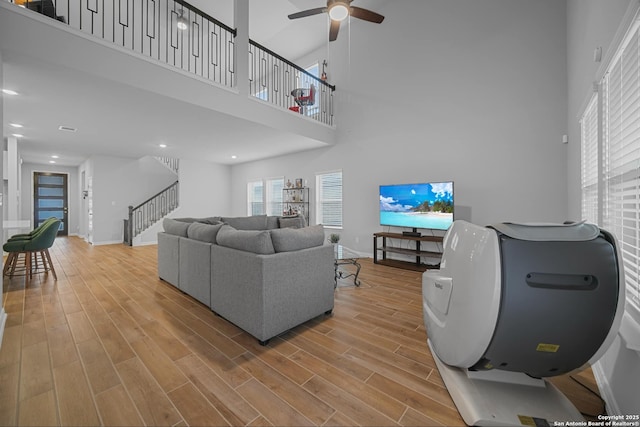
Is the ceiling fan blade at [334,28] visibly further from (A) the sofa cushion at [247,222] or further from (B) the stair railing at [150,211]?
(B) the stair railing at [150,211]

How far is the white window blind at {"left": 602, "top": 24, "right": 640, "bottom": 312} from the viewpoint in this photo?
126 cm

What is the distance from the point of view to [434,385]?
5.19 ft

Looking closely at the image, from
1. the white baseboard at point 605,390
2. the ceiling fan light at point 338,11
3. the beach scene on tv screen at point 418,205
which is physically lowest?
the white baseboard at point 605,390

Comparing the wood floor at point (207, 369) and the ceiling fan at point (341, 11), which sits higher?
the ceiling fan at point (341, 11)

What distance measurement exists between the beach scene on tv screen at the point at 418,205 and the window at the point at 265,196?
140 inches

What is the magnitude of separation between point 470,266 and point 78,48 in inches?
161

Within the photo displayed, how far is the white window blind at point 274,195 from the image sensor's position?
301 inches

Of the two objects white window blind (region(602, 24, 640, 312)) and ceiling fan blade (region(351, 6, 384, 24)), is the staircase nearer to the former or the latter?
ceiling fan blade (region(351, 6, 384, 24))

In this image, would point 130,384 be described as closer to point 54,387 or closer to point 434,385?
point 54,387

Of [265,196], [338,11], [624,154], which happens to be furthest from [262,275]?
[265,196]

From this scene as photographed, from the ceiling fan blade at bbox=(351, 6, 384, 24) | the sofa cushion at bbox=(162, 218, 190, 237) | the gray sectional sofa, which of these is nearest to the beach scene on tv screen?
the gray sectional sofa

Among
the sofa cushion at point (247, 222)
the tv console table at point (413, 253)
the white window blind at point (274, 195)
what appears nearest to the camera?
the tv console table at point (413, 253)

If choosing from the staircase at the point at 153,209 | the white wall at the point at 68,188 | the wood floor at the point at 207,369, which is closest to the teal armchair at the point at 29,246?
the wood floor at the point at 207,369

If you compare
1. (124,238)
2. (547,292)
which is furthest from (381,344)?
(124,238)
